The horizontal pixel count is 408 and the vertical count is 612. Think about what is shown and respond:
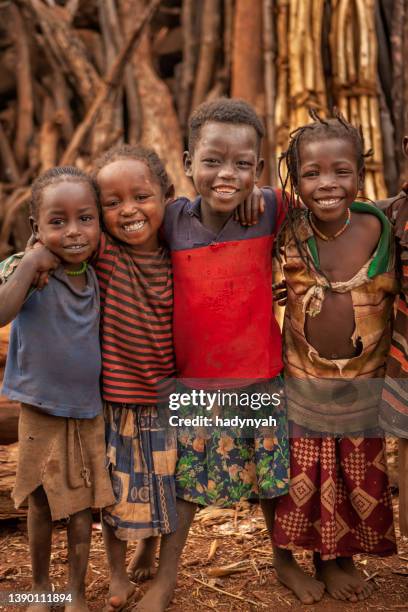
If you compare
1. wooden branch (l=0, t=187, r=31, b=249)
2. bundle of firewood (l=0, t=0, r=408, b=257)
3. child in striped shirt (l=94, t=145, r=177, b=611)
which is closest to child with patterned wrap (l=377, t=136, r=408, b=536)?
child in striped shirt (l=94, t=145, r=177, b=611)

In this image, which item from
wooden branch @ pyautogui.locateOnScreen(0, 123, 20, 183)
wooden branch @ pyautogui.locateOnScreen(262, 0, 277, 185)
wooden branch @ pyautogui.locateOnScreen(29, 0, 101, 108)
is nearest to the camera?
wooden branch @ pyautogui.locateOnScreen(262, 0, 277, 185)

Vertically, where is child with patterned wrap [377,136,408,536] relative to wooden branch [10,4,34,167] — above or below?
below

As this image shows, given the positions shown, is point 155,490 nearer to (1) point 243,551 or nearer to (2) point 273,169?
(1) point 243,551

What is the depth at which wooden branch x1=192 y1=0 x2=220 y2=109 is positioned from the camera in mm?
5113

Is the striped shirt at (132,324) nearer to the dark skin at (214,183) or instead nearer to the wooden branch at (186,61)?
the dark skin at (214,183)

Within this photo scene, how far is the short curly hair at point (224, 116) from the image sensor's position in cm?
232

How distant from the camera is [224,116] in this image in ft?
7.61

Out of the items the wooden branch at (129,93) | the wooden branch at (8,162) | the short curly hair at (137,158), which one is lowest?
the short curly hair at (137,158)

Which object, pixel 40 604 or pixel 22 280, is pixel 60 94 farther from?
pixel 40 604

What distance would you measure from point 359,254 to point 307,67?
8.52 feet

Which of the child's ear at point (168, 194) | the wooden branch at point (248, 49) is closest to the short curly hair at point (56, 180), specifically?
the child's ear at point (168, 194)

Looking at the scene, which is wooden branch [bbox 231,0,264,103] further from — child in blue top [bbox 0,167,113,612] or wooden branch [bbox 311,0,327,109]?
child in blue top [bbox 0,167,113,612]

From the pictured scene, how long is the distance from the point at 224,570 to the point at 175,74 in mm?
3950

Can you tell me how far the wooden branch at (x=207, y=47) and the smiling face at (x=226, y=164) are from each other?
2.94 metres
